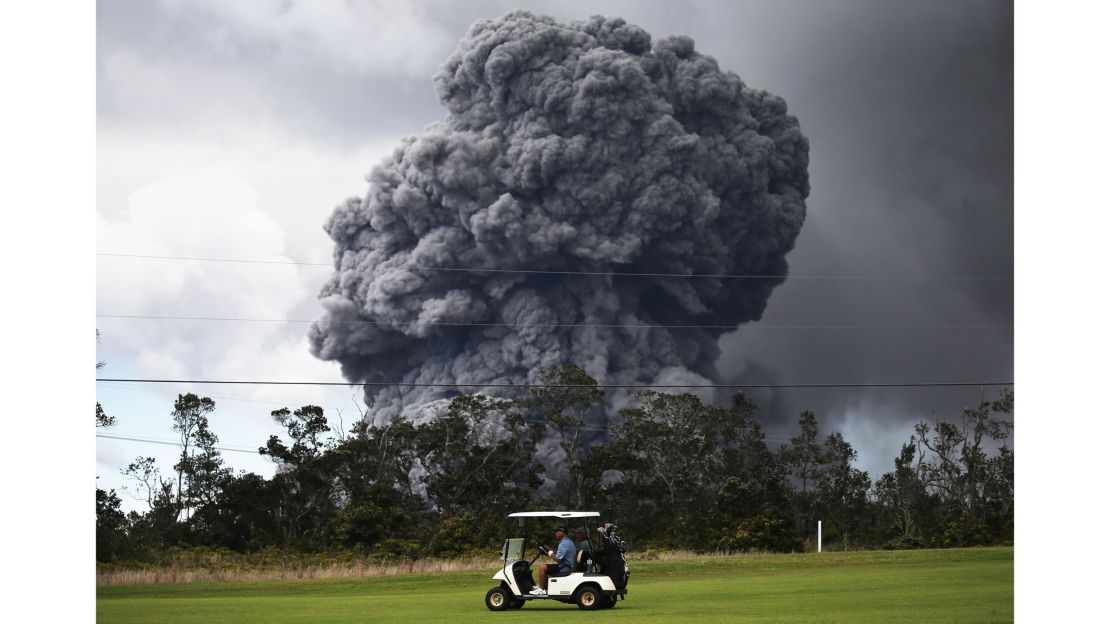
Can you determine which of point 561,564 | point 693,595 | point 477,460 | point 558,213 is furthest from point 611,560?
point 558,213

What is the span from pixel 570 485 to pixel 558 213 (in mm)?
14431

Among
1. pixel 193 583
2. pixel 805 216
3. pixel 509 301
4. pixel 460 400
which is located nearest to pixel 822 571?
pixel 193 583

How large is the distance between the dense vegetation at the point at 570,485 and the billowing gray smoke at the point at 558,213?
26.5 ft

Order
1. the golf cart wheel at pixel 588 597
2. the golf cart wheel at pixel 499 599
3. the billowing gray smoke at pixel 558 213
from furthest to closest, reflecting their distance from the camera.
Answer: the billowing gray smoke at pixel 558 213 < the golf cart wheel at pixel 499 599 < the golf cart wheel at pixel 588 597

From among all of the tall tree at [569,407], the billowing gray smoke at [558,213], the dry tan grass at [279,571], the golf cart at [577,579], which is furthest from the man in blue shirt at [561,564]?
the billowing gray smoke at [558,213]

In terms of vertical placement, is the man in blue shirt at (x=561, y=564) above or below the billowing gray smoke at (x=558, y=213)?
below

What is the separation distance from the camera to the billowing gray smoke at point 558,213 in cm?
5475

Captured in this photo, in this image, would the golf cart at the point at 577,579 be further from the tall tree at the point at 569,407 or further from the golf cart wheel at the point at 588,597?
the tall tree at the point at 569,407

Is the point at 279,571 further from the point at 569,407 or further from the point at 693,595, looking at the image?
the point at 569,407

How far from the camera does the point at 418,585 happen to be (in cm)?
2852

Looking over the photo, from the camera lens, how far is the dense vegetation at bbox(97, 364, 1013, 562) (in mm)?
39719

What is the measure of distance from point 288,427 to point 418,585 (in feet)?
50.3

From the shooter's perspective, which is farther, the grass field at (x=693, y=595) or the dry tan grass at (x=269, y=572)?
the dry tan grass at (x=269, y=572)

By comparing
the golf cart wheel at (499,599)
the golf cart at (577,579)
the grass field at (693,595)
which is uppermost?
the golf cart at (577,579)
